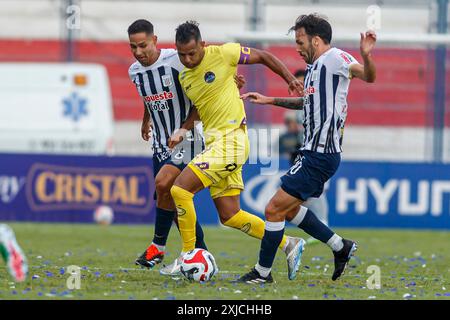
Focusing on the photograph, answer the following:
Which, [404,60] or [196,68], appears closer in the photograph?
[196,68]

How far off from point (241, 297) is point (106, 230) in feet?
29.5

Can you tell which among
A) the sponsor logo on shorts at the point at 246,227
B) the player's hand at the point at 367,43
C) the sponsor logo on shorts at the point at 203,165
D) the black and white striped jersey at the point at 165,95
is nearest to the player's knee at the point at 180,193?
the sponsor logo on shorts at the point at 203,165

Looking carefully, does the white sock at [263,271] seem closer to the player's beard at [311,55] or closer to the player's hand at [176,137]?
the player's hand at [176,137]

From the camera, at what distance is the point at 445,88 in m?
19.9

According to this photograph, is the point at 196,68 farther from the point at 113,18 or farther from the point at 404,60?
the point at 113,18

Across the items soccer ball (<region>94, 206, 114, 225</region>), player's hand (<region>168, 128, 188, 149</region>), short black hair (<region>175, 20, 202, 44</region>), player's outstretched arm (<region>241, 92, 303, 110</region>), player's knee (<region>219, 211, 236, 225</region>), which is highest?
short black hair (<region>175, 20, 202, 44</region>)

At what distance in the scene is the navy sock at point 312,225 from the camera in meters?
9.70

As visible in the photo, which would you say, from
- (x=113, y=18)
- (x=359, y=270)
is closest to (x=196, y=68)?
(x=359, y=270)

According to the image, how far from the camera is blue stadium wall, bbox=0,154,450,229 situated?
1806 cm

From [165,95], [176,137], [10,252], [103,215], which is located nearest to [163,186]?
[176,137]

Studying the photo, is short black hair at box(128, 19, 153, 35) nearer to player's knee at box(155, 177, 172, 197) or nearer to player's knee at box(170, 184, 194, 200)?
player's knee at box(155, 177, 172, 197)

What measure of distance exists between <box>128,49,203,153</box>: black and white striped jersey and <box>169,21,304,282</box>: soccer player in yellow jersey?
24 cm

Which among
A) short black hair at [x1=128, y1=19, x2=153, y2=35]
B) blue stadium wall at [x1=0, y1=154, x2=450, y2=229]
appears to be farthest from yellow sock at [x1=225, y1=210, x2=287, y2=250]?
blue stadium wall at [x1=0, y1=154, x2=450, y2=229]

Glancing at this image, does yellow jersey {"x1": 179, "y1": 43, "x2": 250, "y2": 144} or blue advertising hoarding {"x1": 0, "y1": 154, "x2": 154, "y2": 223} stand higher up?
yellow jersey {"x1": 179, "y1": 43, "x2": 250, "y2": 144}
